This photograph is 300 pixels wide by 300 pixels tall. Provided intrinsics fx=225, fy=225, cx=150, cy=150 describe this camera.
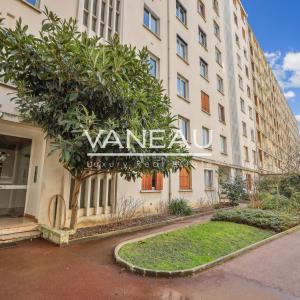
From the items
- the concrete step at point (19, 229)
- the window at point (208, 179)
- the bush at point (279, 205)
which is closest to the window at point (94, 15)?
the concrete step at point (19, 229)

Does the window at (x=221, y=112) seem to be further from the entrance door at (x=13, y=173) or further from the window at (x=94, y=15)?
the entrance door at (x=13, y=173)

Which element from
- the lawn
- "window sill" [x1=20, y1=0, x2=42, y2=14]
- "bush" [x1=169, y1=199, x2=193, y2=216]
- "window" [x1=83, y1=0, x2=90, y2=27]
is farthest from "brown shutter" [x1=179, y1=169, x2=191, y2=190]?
"window sill" [x1=20, y1=0, x2=42, y2=14]

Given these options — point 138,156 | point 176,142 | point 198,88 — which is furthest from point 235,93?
point 138,156

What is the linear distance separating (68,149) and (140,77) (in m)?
3.42

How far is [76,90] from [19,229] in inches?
169

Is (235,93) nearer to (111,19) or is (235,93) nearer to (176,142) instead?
(111,19)

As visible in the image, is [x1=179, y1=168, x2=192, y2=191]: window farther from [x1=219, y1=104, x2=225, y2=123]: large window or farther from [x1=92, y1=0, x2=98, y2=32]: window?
[x1=92, y1=0, x2=98, y2=32]: window

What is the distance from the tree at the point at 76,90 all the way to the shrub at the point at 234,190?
10.6m

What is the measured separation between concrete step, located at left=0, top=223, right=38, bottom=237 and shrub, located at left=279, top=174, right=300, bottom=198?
17.1 meters

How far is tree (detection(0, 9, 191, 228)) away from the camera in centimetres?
559

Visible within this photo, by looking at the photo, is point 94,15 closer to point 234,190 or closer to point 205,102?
point 205,102

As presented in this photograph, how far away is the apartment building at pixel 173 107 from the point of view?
7.45 m

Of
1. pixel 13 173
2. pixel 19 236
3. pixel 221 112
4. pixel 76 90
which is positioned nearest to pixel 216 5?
pixel 221 112

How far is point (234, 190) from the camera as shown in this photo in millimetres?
15914
